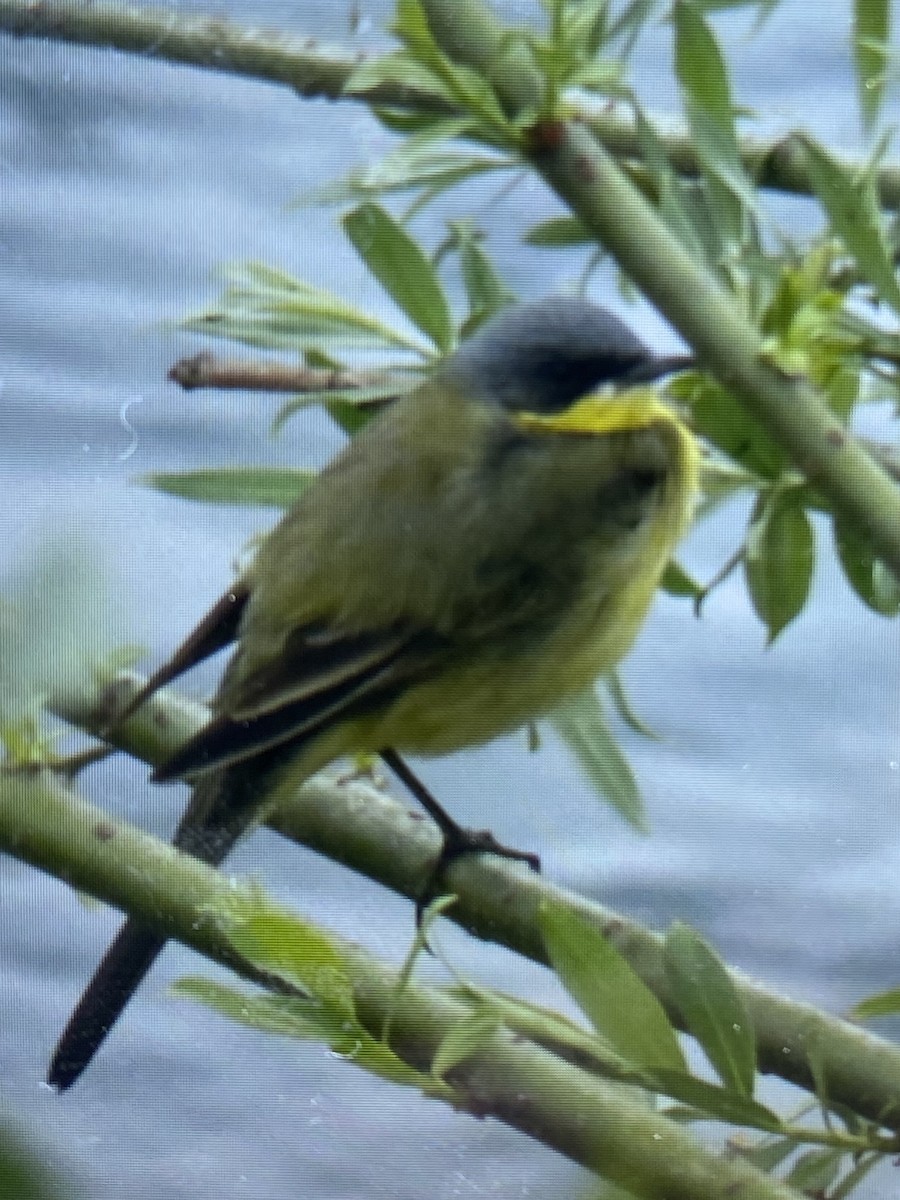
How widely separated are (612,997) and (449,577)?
17cm

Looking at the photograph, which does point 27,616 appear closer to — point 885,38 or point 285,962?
point 285,962

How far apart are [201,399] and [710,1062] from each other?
193 mm

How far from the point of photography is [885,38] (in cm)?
36

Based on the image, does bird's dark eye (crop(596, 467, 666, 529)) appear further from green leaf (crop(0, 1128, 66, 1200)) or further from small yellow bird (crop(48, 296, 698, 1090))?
green leaf (crop(0, 1128, 66, 1200))

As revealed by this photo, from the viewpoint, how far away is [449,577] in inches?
18.4

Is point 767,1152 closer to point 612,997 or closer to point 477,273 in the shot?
point 612,997

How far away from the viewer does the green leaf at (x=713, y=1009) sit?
330mm

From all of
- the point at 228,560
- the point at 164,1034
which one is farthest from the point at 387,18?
the point at 164,1034

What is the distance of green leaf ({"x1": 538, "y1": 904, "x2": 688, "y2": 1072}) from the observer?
1.05ft

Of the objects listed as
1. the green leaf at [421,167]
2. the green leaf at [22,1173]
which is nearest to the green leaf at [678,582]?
the green leaf at [421,167]

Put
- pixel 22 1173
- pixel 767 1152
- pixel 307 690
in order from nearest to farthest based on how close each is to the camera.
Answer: pixel 22 1173 → pixel 767 1152 → pixel 307 690

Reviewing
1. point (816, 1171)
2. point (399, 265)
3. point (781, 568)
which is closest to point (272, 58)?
point (399, 265)

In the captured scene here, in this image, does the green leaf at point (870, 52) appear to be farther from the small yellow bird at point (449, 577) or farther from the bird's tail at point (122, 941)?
the bird's tail at point (122, 941)

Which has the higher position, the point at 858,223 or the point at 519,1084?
the point at 858,223
